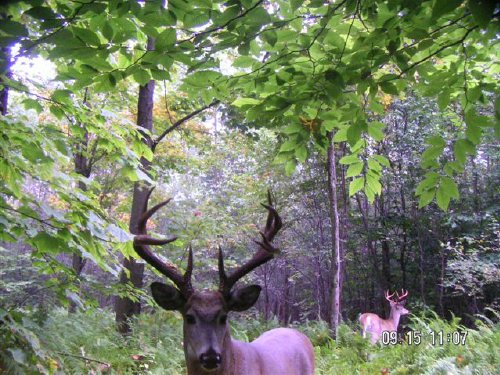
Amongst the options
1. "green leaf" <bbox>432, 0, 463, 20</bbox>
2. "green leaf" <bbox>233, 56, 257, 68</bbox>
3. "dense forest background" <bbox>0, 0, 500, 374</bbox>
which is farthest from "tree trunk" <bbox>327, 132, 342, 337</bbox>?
"green leaf" <bbox>432, 0, 463, 20</bbox>

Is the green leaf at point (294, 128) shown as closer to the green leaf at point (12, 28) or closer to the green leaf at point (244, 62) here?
the green leaf at point (244, 62)

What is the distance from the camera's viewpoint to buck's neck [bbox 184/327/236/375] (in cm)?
330

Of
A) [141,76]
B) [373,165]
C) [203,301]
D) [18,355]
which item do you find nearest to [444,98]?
[373,165]

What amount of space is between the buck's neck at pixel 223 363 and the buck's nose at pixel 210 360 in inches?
5.4

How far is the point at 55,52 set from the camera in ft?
5.88

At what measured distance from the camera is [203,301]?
335 centimetres

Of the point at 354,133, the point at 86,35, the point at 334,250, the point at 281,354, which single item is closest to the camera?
the point at 86,35

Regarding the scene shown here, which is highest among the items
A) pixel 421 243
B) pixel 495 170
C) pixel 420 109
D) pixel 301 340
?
pixel 420 109

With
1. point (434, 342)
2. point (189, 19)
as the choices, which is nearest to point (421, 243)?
point (434, 342)

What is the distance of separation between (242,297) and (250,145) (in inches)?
366

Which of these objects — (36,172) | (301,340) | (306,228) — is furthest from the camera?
(306,228)

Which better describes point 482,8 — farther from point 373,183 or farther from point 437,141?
point 373,183

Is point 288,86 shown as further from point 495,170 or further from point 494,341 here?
point 495,170

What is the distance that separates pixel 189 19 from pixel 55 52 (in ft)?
1.75
